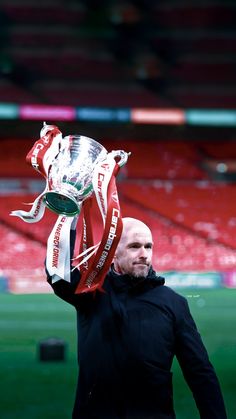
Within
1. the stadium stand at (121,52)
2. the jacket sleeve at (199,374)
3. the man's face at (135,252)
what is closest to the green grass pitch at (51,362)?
the jacket sleeve at (199,374)

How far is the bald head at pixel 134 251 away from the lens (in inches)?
72.2

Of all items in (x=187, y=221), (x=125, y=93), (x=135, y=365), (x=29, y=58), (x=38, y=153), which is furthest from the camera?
(x=187, y=221)

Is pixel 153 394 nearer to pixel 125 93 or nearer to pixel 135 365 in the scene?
pixel 135 365

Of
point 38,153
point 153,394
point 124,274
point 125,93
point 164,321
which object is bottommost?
point 153,394

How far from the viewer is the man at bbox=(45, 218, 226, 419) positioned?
180 cm

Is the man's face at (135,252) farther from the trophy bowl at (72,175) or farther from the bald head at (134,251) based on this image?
the trophy bowl at (72,175)

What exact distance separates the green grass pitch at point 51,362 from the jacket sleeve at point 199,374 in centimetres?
194

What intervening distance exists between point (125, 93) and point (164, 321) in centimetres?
763

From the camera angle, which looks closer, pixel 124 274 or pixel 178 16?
pixel 124 274

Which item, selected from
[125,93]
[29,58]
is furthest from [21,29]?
[125,93]

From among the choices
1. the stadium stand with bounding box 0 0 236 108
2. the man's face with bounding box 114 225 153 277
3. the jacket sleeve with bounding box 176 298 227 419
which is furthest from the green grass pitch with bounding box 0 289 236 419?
the stadium stand with bounding box 0 0 236 108

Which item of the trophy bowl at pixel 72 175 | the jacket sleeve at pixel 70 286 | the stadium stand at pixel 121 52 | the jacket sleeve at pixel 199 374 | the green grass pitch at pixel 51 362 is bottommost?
the green grass pitch at pixel 51 362

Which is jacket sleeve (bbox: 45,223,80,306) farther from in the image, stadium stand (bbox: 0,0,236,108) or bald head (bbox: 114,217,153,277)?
stadium stand (bbox: 0,0,236,108)

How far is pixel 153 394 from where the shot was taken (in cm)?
180
